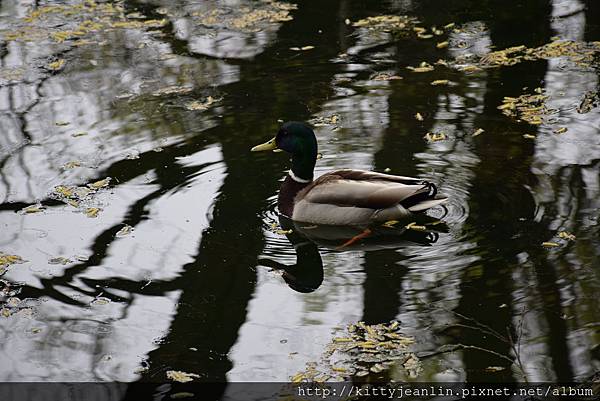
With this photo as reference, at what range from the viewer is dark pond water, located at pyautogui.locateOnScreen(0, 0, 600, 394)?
5.30m

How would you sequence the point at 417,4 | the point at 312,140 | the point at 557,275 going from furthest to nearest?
the point at 417,4 < the point at 312,140 < the point at 557,275

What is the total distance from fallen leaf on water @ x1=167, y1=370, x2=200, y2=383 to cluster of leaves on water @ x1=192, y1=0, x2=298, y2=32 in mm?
6609

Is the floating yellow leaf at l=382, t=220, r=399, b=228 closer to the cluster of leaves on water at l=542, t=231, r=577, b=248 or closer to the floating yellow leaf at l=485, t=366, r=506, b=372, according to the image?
the cluster of leaves on water at l=542, t=231, r=577, b=248

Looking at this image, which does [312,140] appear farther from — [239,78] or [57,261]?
[239,78]

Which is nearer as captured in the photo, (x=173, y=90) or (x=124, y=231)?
(x=124, y=231)

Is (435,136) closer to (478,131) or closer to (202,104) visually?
(478,131)

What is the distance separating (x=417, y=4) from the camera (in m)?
11.5

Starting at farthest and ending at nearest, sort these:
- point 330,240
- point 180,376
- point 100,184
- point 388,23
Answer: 1. point 388,23
2. point 100,184
3. point 330,240
4. point 180,376

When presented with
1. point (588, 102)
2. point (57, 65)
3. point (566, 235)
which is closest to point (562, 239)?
point (566, 235)

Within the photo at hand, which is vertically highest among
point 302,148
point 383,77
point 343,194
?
point 302,148

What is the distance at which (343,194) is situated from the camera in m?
6.77

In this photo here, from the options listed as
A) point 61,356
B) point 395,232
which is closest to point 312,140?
point 395,232

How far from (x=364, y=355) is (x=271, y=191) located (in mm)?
2549

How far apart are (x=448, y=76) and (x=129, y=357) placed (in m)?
5.04
